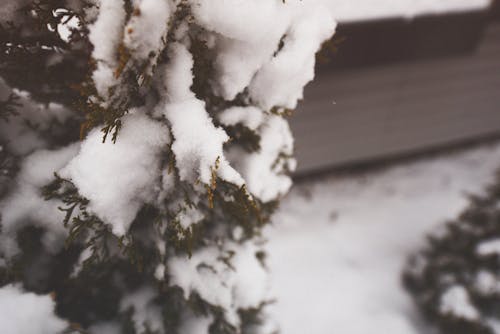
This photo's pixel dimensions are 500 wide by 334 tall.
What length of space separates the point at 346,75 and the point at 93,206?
11.9 ft

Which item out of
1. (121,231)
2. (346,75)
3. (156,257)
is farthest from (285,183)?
(346,75)

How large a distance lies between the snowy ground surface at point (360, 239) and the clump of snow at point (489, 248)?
971 mm

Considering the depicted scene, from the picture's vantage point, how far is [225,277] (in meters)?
2.09

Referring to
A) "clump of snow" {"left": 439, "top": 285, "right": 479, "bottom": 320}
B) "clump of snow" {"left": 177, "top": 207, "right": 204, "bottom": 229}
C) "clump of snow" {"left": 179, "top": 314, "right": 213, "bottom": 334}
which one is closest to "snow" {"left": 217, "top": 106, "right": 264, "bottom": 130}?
"clump of snow" {"left": 177, "top": 207, "right": 204, "bottom": 229}

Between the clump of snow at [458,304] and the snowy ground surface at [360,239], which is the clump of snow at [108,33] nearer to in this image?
the snowy ground surface at [360,239]

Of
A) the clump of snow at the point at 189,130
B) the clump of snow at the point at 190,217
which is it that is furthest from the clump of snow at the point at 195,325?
→ the clump of snow at the point at 189,130

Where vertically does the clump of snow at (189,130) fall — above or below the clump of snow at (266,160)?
above

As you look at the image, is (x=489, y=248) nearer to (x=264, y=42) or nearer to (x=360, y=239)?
(x=360, y=239)

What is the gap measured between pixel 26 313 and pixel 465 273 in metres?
3.61

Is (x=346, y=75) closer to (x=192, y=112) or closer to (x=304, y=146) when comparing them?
(x=304, y=146)

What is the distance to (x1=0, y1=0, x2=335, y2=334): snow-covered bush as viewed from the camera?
1.35 meters

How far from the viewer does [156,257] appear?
190 cm

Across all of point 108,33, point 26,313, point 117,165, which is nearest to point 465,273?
point 117,165

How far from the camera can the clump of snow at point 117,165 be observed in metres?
1.44
